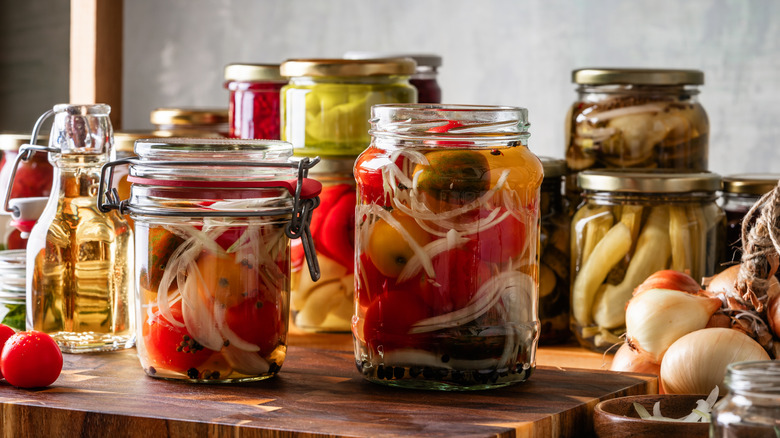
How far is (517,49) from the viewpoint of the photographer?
1935mm

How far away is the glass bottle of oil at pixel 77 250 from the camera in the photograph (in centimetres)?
100

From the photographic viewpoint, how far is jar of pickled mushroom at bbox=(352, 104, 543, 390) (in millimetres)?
812

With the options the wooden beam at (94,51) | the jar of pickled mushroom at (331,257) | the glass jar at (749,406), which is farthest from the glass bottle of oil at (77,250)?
the wooden beam at (94,51)

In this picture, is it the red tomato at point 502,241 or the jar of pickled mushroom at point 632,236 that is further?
the jar of pickled mushroom at point 632,236

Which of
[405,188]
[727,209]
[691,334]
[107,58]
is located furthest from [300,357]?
[107,58]

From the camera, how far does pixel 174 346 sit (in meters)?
0.85

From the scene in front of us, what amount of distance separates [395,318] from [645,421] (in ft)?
0.71

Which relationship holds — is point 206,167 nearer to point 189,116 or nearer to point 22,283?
point 22,283

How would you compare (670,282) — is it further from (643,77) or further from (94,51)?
(94,51)

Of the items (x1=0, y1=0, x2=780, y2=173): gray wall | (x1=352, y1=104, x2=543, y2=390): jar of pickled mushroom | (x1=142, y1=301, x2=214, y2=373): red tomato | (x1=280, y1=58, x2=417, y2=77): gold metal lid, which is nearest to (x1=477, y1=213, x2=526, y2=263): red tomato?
(x1=352, y1=104, x2=543, y2=390): jar of pickled mushroom

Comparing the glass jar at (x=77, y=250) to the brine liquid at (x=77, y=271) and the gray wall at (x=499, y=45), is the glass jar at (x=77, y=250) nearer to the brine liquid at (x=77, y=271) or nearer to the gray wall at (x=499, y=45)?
the brine liquid at (x=77, y=271)

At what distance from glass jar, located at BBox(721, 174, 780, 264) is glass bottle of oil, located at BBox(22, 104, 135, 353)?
66cm

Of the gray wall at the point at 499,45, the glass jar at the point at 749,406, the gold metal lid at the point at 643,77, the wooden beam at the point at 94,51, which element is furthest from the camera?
the wooden beam at the point at 94,51

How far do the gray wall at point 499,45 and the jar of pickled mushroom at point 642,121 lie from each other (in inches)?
22.7
